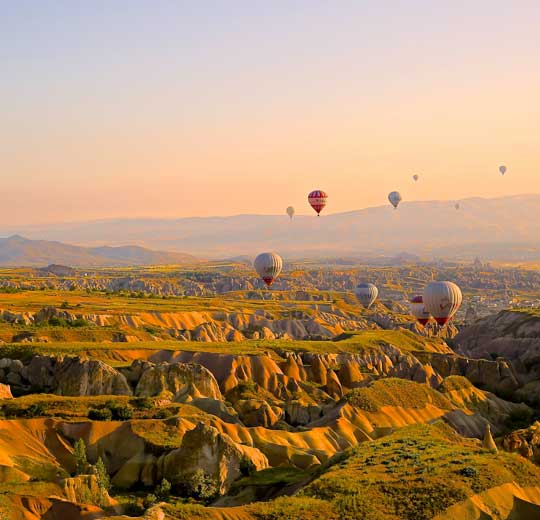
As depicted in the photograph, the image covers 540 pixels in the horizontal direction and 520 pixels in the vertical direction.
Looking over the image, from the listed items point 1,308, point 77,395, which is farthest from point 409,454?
point 1,308

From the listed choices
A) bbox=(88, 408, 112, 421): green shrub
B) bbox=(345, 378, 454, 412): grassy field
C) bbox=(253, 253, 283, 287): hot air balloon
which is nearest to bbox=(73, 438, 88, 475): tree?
bbox=(88, 408, 112, 421): green shrub

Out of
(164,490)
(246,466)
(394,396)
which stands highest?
(246,466)

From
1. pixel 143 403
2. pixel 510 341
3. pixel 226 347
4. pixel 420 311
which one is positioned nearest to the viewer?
pixel 143 403

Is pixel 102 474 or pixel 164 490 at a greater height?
pixel 102 474

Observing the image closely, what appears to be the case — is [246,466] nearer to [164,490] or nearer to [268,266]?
[164,490]

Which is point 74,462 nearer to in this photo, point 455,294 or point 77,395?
point 77,395

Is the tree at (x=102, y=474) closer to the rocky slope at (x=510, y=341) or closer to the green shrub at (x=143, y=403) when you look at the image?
the green shrub at (x=143, y=403)

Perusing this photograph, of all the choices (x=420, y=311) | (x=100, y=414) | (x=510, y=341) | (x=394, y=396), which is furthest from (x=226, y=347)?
(x=420, y=311)

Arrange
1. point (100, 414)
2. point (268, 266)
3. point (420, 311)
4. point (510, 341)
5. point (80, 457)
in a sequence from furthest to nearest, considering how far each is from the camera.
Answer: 1. point (420, 311)
2. point (268, 266)
3. point (510, 341)
4. point (100, 414)
5. point (80, 457)
